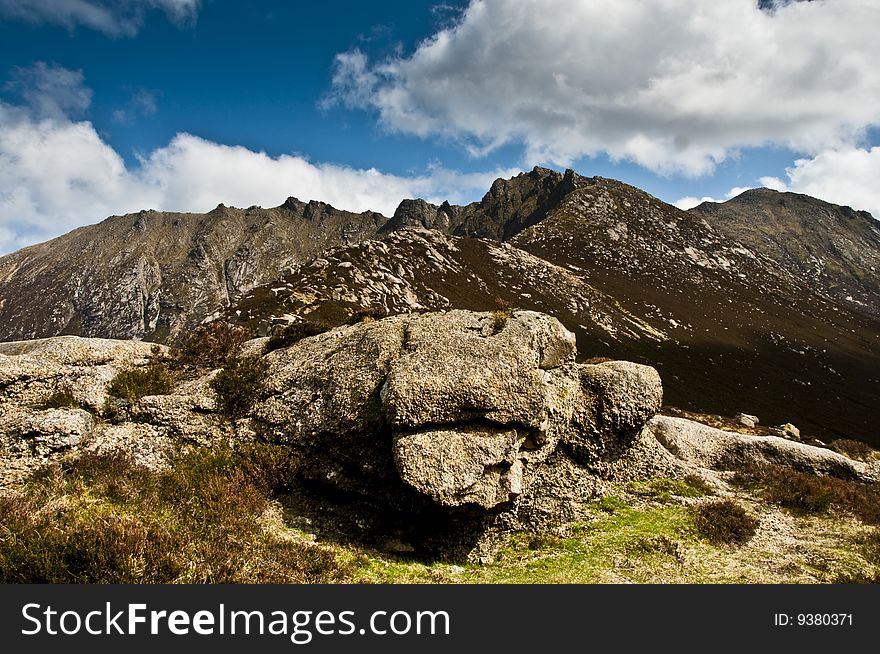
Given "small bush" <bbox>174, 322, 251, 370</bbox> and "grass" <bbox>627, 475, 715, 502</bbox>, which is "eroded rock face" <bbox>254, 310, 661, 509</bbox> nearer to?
"grass" <bbox>627, 475, 715, 502</bbox>

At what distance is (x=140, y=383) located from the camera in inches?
555

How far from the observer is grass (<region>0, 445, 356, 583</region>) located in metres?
6.70

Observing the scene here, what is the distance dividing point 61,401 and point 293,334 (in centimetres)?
733

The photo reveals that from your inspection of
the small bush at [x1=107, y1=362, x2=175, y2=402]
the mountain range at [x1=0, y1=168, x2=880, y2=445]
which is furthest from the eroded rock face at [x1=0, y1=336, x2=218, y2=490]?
the mountain range at [x1=0, y1=168, x2=880, y2=445]

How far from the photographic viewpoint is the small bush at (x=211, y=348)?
1630cm

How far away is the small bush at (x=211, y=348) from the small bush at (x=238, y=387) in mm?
1431

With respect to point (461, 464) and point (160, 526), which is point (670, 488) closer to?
point (461, 464)

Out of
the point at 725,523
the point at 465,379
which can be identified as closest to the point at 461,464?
the point at 465,379

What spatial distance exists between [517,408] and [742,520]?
735 cm

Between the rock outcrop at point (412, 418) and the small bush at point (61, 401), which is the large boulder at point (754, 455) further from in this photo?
the small bush at point (61, 401)

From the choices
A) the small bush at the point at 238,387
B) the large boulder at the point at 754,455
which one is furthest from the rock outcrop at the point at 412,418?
the large boulder at the point at 754,455

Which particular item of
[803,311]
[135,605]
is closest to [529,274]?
[803,311]

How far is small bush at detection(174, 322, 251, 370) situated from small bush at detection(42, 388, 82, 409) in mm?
3790

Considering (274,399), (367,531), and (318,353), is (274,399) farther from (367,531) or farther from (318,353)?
(367,531)
